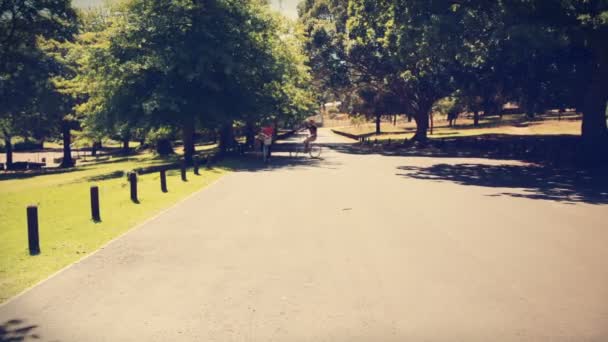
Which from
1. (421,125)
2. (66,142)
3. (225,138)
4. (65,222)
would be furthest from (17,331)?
(66,142)

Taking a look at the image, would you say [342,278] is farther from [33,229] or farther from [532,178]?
[532,178]

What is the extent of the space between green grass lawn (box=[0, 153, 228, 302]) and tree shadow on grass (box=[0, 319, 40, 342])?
3.41 ft

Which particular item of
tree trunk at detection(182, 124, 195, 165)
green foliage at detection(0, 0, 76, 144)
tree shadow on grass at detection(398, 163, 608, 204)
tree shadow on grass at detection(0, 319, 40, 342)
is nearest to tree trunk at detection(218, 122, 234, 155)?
tree trunk at detection(182, 124, 195, 165)

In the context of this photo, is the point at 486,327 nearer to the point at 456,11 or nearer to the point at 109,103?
the point at 456,11

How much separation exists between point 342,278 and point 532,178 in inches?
532

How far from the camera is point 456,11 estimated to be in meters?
21.7

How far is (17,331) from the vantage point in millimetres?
5141

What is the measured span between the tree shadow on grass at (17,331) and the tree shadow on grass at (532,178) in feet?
40.3

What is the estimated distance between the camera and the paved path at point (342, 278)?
510 cm

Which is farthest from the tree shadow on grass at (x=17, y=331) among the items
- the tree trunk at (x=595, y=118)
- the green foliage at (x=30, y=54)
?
the green foliage at (x=30, y=54)

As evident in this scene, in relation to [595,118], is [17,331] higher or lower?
lower

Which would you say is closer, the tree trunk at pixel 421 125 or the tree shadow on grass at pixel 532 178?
the tree shadow on grass at pixel 532 178

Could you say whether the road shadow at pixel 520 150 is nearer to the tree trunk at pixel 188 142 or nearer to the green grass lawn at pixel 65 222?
the tree trunk at pixel 188 142

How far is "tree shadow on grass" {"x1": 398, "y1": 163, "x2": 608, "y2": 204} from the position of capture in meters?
13.6
